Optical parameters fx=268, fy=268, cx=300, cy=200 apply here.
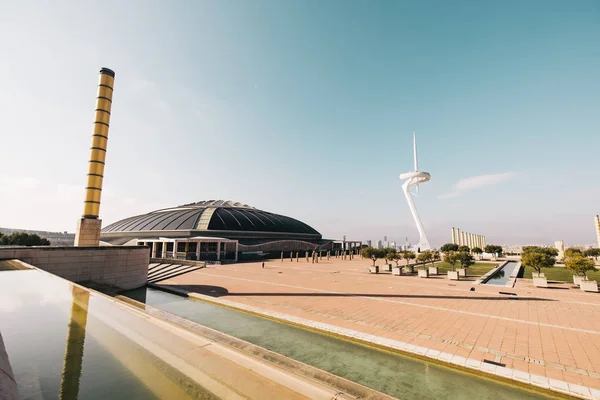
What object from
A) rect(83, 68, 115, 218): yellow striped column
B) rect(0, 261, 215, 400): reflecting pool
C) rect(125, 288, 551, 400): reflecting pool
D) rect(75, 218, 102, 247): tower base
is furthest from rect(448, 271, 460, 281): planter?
rect(83, 68, 115, 218): yellow striped column

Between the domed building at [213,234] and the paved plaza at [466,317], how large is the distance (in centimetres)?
2802

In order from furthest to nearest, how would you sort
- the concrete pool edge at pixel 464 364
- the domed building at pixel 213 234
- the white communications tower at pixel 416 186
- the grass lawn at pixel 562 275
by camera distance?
the white communications tower at pixel 416 186
the domed building at pixel 213 234
the grass lawn at pixel 562 275
the concrete pool edge at pixel 464 364

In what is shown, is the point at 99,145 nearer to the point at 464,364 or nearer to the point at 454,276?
the point at 464,364

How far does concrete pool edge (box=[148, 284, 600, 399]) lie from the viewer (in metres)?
7.02

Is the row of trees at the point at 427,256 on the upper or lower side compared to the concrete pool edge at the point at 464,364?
upper

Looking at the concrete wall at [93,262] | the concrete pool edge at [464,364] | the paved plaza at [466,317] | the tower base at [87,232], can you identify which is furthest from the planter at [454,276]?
the tower base at [87,232]

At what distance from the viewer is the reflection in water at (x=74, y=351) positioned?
375cm

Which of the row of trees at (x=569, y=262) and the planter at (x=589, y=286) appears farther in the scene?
the row of trees at (x=569, y=262)

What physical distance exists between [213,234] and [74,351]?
52887 mm

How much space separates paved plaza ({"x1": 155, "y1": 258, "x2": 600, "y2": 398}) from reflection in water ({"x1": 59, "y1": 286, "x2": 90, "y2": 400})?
8.26 m

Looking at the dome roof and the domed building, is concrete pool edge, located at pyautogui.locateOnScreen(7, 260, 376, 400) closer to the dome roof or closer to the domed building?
the domed building

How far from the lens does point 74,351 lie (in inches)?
192

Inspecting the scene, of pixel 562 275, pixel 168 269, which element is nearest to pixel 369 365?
pixel 168 269

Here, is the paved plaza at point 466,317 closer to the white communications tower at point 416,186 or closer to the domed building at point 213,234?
the domed building at point 213,234
